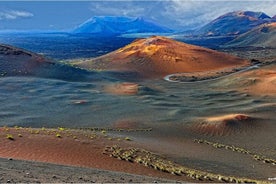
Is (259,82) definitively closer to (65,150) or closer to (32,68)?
(32,68)

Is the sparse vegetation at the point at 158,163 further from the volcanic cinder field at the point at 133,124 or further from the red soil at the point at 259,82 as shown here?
the red soil at the point at 259,82

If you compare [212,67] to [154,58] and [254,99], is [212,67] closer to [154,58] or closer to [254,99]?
[154,58]

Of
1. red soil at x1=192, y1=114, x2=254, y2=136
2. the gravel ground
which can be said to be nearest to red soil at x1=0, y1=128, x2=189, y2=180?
the gravel ground

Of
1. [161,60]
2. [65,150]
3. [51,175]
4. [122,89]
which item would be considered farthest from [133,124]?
[161,60]

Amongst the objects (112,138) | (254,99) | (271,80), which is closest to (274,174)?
(112,138)

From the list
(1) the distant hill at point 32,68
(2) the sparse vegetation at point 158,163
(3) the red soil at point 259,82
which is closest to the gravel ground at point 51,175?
(2) the sparse vegetation at point 158,163

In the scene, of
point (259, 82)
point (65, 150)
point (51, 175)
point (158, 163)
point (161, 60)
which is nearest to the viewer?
point (51, 175)

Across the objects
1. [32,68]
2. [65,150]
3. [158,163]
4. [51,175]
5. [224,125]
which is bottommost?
[224,125]
